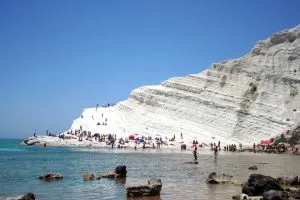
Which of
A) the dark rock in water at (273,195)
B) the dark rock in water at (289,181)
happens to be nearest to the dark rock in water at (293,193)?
the dark rock in water at (273,195)

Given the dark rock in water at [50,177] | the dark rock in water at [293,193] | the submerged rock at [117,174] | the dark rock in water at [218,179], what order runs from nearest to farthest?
1. the dark rock in water at [293,193]
2. the dark rock in water at [218,179]
3. the dark rock in water at [50,177]
4. the submerged rock at [117,174]

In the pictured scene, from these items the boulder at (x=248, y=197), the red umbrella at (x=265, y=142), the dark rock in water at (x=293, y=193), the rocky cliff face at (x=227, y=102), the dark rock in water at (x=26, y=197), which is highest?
the rocky cliff face at (x=227, y=102)

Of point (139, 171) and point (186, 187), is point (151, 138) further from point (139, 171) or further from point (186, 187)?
point (186, 187)

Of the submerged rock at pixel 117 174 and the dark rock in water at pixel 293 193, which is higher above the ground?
the submerged rock at pixel 117 174

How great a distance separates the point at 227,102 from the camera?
82.0 meters

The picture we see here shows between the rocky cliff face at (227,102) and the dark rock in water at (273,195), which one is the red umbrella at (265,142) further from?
the dark rock in water at (273,195)

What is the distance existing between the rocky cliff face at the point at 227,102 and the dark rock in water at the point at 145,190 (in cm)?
5607

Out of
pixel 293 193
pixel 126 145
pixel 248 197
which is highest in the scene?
pixel 126 145

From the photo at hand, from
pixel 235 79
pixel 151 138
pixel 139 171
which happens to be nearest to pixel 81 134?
pixel 151 138

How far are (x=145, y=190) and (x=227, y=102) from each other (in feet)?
214

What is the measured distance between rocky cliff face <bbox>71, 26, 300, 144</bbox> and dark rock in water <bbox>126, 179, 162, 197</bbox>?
5607cm

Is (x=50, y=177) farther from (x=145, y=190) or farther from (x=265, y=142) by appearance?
(x=265, y=142)

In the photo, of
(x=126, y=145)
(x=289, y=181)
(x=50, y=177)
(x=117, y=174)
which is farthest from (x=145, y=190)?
(x=126, y=145)

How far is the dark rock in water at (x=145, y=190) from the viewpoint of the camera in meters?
18.4
